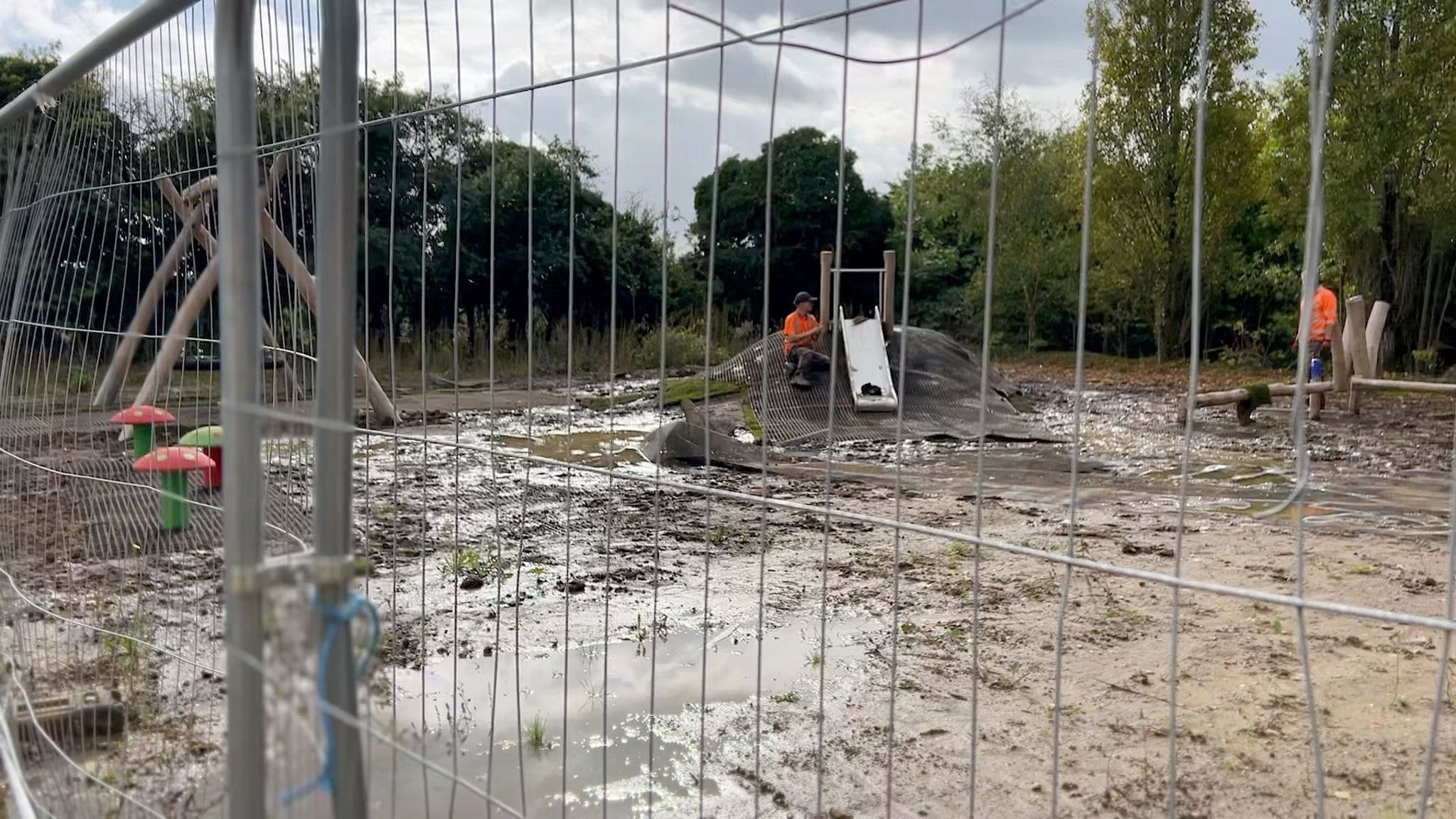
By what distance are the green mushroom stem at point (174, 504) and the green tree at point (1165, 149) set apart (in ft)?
29.7

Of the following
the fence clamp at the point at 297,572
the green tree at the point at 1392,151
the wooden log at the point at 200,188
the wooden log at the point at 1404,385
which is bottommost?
the wooden log at the point at 1404,385

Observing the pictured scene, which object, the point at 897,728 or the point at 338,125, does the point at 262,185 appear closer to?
the point at 338,125

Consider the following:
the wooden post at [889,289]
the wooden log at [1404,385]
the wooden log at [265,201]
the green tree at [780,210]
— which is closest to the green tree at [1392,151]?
the wooden log at [1404,385]

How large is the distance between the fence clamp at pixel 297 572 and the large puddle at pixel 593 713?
4.10ft

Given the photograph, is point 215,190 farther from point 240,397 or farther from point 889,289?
point 889,289

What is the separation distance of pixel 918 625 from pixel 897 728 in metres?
1.12

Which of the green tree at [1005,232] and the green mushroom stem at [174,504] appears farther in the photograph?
the green tree at [1005,232]

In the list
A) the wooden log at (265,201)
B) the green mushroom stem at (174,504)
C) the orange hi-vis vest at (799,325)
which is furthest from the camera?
the orange hi-vis vest at (799,325)

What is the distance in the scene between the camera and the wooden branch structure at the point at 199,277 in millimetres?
2646

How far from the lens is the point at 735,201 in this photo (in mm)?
3500

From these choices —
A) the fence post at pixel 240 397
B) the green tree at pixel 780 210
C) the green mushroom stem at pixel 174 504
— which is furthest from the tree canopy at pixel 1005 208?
the fence post at pixel 240 397

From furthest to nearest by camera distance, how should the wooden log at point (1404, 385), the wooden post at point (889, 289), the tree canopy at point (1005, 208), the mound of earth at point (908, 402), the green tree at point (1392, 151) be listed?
the green tree at point (1392, 151) → the mound of earth at point (908, 402) → the wooden post at point (889, 289) → the wooden log at point (1404, 385) → the tree canopy at point (1005, 208)

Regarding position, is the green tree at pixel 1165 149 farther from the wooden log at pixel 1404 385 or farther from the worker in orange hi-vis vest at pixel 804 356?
the worker in orange hi-vis vest at pixel 804 356

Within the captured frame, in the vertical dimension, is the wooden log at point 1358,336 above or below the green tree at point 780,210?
below
